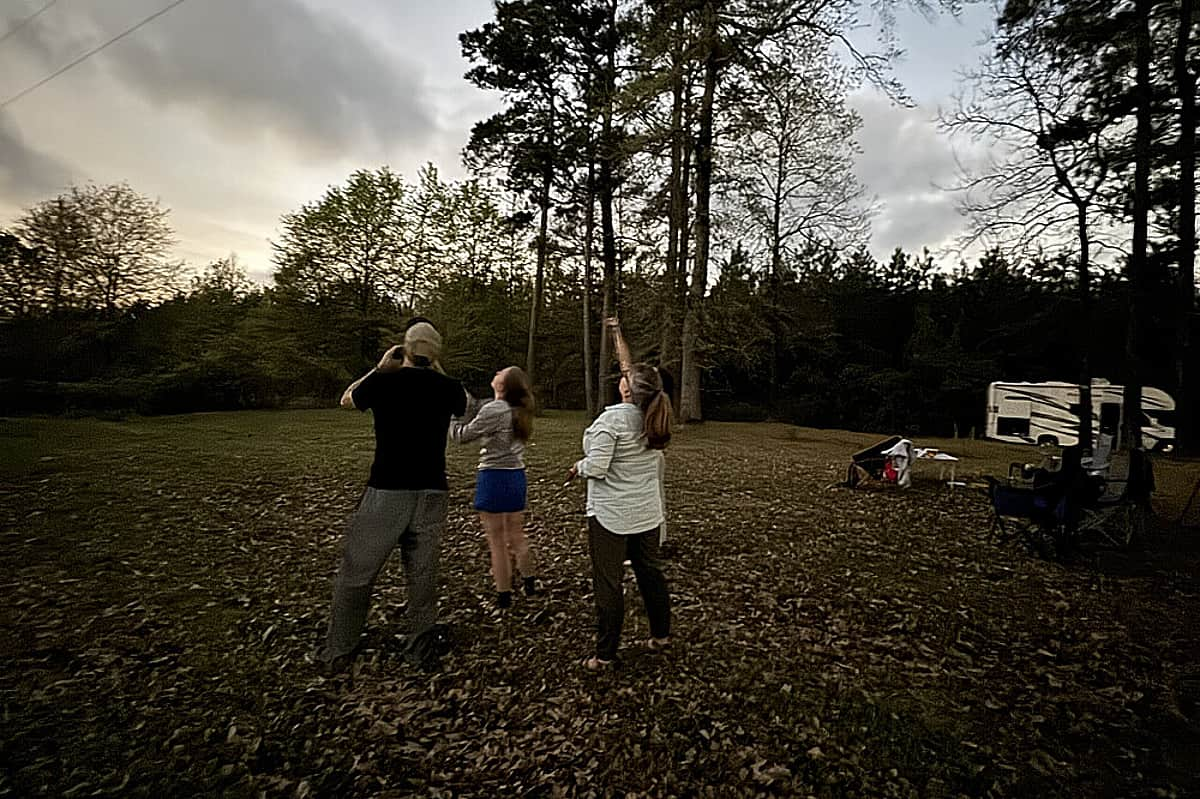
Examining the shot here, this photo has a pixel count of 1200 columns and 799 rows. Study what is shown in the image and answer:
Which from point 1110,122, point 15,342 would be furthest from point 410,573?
point 15,342

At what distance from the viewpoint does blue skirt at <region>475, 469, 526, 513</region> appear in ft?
14.7

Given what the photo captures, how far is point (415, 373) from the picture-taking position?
3.70 meters

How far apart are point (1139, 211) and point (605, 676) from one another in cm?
993

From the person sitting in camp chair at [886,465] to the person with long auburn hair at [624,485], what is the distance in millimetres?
7406

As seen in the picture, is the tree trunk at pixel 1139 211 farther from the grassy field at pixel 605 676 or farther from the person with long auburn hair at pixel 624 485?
the person with long auburn hair at pixel 624 485

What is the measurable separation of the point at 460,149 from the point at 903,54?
15.0m

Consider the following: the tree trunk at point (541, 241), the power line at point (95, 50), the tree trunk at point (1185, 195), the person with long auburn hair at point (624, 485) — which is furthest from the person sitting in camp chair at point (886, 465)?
the tree trunk at point (541, 241)

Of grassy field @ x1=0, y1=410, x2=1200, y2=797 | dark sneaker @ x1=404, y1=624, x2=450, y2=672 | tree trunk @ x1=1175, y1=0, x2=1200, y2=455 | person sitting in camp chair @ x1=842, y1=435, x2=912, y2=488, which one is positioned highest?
tree trunk @ x1=1175, y1=0, x2=1200, y2=455

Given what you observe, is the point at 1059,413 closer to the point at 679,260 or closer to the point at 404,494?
the point at 679,260

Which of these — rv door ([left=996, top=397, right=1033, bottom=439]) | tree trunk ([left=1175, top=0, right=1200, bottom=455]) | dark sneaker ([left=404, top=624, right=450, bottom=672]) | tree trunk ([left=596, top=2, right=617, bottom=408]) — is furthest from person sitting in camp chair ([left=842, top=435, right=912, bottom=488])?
rv door ([left=996, top=397, right=1033, bottom=439])

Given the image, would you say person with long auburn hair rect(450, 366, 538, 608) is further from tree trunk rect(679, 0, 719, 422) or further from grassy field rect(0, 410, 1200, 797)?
tree trunk rect(679, 0, 719, 422)

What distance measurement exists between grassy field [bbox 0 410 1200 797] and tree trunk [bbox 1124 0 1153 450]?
4.03 m

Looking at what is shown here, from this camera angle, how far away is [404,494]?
12.0 ft

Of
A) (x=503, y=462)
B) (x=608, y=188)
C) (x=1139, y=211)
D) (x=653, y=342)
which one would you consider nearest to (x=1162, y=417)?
(x=1139, y=211)
